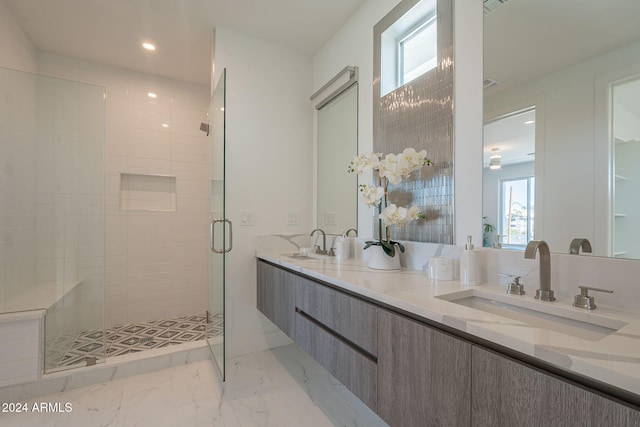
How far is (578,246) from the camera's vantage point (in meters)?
1.04

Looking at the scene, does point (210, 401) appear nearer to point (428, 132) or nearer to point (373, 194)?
point (373, 194)

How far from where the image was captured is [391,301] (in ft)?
3.42

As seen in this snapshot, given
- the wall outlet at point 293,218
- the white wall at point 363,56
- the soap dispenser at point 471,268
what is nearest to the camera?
the soap dispenser at point 471,268

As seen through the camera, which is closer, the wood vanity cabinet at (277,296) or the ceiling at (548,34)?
the ceiling at (548,34)

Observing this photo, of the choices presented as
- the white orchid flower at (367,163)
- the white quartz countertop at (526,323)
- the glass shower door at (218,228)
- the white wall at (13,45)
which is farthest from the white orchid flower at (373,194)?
the white wall at (13,45)

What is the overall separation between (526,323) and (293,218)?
6.51 ft

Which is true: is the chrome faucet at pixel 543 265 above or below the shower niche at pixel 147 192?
below

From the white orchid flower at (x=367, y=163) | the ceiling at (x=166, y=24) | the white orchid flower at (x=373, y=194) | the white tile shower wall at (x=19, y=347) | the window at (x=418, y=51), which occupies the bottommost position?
the white tile shower wall at (x=19, y=347)

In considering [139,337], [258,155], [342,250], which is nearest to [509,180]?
[342,250]

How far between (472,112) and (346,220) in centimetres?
118

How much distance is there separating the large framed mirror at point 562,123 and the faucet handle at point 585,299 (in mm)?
146

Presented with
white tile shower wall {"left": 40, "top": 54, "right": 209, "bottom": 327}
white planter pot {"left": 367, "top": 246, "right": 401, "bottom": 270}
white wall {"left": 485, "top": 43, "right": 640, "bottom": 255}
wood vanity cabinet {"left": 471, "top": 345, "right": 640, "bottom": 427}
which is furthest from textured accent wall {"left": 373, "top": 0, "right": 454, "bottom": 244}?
white tile shower wall {"left": 40, "top": 54, "right": 209, "bottom": 327}

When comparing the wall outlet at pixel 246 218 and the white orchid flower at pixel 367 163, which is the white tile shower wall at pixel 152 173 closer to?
the wall outlet at pixel 246 218

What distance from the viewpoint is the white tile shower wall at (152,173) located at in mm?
2996
